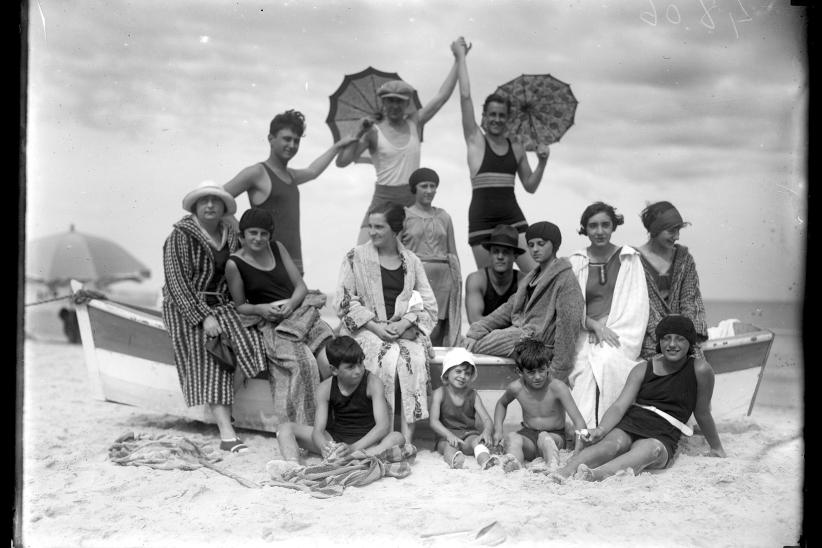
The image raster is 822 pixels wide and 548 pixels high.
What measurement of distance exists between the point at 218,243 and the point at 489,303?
1949 millimetres

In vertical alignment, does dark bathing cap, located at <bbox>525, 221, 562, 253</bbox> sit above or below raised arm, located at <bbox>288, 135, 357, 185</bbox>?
below

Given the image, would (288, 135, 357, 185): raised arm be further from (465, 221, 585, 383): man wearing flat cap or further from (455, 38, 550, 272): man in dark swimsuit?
(465, 221, 585, 383): man wearing flat cap

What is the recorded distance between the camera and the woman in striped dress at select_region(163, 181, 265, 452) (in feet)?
16.9

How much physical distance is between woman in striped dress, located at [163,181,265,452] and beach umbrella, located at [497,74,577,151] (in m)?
2.46

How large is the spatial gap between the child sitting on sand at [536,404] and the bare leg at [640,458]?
377 millimetres

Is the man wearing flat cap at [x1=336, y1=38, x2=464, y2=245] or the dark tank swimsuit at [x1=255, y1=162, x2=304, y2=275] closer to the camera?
the dark tank swimsuit at [x1=255, y1=162, x2=304, y2=275]

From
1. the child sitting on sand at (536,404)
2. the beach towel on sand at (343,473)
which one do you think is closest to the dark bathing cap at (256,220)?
the beach towel on sand at (343,473)

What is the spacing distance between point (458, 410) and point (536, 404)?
50cm

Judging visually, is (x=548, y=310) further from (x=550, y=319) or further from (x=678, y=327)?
(x=678, y=327)

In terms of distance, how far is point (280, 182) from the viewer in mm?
6043

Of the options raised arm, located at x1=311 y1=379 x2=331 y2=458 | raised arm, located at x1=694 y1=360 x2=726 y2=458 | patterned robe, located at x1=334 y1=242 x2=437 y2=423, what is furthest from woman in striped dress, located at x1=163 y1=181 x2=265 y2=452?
raised arm, located at x1=694 y1=360 x2=726 y2=458

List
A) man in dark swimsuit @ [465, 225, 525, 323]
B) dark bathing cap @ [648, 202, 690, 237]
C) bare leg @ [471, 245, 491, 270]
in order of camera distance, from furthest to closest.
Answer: bare leg @ [471, 245, 491, 270], man in dark swimsuit @ [465, 225, 525, 323], dark bathing cap @ [648, 202, 690, 237]

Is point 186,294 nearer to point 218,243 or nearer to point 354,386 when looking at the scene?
point 218,243

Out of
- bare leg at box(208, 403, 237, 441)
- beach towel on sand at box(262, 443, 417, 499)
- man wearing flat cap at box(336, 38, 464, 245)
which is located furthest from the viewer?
man wearing flat cap at box(336, 38, 464, 245)
